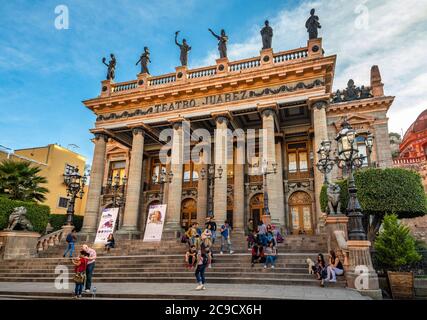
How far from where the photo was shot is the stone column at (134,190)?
62.1ft

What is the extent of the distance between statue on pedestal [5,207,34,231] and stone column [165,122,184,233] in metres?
7.42

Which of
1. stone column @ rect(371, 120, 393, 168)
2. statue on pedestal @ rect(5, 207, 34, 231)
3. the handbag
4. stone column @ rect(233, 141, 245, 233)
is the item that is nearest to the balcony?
stone column @ rect(233, 141, 245, 233)

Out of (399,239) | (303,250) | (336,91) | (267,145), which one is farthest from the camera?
(336,91)

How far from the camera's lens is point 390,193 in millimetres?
12992

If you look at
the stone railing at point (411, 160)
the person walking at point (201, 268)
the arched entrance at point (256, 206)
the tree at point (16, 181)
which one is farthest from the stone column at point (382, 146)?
the tree at point (16, 181)

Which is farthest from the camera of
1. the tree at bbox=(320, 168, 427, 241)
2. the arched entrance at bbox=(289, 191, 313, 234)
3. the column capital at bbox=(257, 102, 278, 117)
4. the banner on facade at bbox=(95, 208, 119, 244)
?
the arched entrance at bbox=(289, 191, 313, 234)

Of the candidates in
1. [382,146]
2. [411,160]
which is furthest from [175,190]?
[411,160]

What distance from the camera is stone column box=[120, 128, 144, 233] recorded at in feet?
62.1

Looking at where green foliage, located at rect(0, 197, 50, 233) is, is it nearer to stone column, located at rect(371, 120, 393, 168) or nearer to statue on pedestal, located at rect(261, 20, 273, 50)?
statue on pedestal, located at rect(261, 20, 273, 50)

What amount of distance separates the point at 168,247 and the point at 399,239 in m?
10.2
